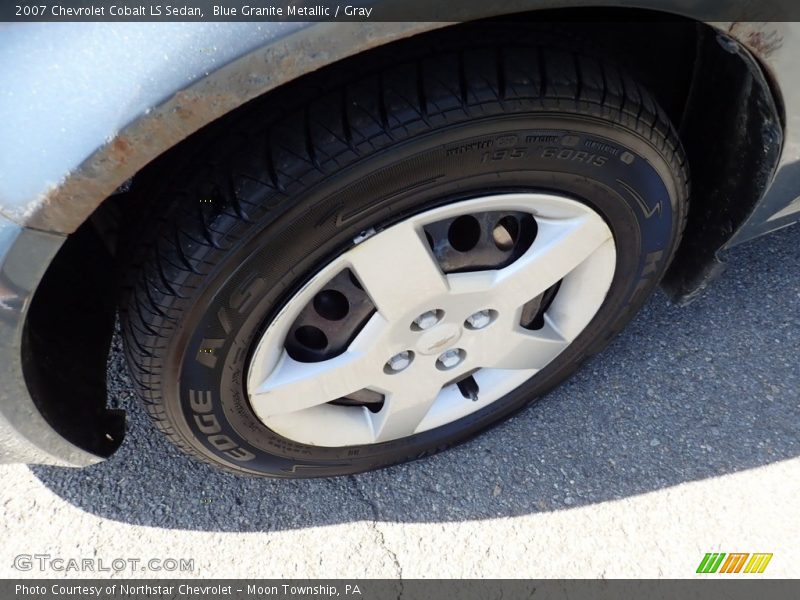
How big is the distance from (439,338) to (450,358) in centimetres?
12

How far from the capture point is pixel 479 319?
1.44 meters

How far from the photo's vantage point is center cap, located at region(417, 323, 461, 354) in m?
1.39

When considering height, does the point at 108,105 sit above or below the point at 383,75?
above

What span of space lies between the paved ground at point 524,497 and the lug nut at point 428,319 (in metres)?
0.58

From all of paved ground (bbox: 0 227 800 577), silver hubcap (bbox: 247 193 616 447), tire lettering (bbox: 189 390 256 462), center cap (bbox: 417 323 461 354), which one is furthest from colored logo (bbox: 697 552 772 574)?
tire lettering (bbox: 189 390 256 462)

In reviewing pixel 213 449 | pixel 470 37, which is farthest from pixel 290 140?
pixel 213 449

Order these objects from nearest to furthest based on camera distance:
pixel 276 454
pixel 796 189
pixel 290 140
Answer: pixel 290 140
pixel 796 189
pixel 276 454

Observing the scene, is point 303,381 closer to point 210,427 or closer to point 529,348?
point 210,427

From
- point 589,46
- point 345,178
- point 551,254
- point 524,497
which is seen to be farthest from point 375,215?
point 524,497

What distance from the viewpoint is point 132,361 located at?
4.23ft

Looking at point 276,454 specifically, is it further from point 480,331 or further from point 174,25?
point 174,25
